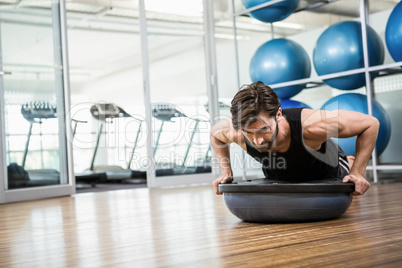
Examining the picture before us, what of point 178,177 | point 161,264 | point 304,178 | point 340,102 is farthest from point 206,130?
point 161,264

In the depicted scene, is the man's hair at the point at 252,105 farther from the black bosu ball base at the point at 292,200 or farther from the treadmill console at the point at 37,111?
the treadmill console at the point at 37,111

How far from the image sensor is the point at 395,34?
328 centimetres

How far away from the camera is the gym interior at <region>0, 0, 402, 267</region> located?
145cm

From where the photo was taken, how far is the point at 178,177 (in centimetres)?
459

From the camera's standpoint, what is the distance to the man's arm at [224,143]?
196 cm

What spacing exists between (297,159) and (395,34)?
1.86 m

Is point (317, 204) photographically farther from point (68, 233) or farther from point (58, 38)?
point (58, 38)

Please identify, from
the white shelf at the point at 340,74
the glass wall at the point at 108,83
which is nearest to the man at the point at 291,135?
the white shelf at the point at 340,74

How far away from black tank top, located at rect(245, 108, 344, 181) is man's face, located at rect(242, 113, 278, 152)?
0.42 ft

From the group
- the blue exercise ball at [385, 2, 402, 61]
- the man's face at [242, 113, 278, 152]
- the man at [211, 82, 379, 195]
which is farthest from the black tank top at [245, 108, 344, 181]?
the blue exercise ball at [385, 2, 402, 61]

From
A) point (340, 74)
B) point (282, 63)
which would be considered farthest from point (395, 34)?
point (282, 63)

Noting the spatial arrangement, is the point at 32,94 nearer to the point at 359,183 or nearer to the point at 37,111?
the point at 37,111

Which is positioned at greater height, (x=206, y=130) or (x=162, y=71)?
(x=162, y=71)

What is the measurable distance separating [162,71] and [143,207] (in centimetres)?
218
